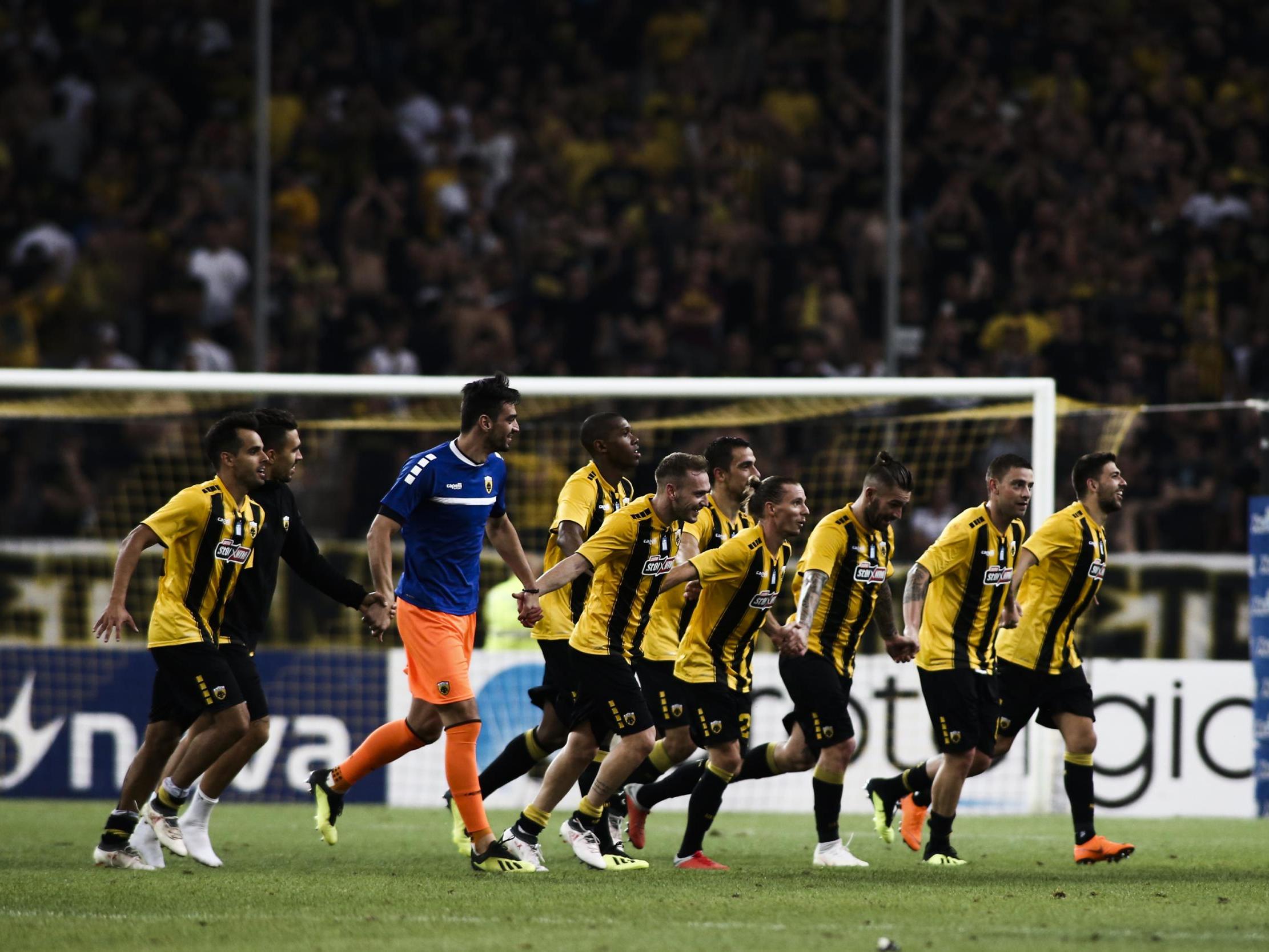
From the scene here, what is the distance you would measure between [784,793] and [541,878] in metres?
5.22

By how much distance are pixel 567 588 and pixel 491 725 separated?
386 centimetres

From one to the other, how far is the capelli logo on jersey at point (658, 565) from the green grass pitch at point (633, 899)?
139 centimetres

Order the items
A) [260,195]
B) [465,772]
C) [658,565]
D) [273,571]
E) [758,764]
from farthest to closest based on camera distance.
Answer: [260,195] < [758,764] < [273,571] < [658,565] < [465,772]

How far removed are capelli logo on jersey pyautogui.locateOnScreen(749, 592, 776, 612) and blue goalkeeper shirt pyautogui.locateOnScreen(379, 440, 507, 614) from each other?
4.46 feet

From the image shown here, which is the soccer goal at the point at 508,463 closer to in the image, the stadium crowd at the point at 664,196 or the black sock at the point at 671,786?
the stadium crowd at the point at 664,196

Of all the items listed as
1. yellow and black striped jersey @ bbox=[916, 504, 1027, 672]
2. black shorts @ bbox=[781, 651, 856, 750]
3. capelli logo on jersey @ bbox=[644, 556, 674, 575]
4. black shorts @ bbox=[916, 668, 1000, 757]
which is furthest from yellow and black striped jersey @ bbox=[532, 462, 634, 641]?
black shorts @ bbox=[916, 668, 1000, 757]

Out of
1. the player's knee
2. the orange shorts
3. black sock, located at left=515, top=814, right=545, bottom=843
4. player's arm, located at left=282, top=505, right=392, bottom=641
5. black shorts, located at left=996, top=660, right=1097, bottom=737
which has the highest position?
player's arm, located at left=282, top=505, right=392, bottom=641

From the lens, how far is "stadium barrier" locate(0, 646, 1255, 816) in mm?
12750

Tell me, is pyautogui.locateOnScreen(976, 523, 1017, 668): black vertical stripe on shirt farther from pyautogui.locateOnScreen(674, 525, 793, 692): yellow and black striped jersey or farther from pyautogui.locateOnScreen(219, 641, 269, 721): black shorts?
pyautogui.locateOnScreen(219, 641, 269, 721): black shorts

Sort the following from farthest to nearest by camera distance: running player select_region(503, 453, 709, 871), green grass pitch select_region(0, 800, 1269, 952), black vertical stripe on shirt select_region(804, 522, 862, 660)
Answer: black vertical stripe on shirt select_region(804, 522, 862, 660), running player select_region(503, 453, 709, 871), green grass pitch select_region(0, 800, 1269, 952)

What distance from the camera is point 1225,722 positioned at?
41.7 feet

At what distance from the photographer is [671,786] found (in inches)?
383

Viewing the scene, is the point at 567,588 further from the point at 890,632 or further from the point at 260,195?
the point at 260,195

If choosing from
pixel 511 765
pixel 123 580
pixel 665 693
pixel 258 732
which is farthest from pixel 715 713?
pixel 123 580
